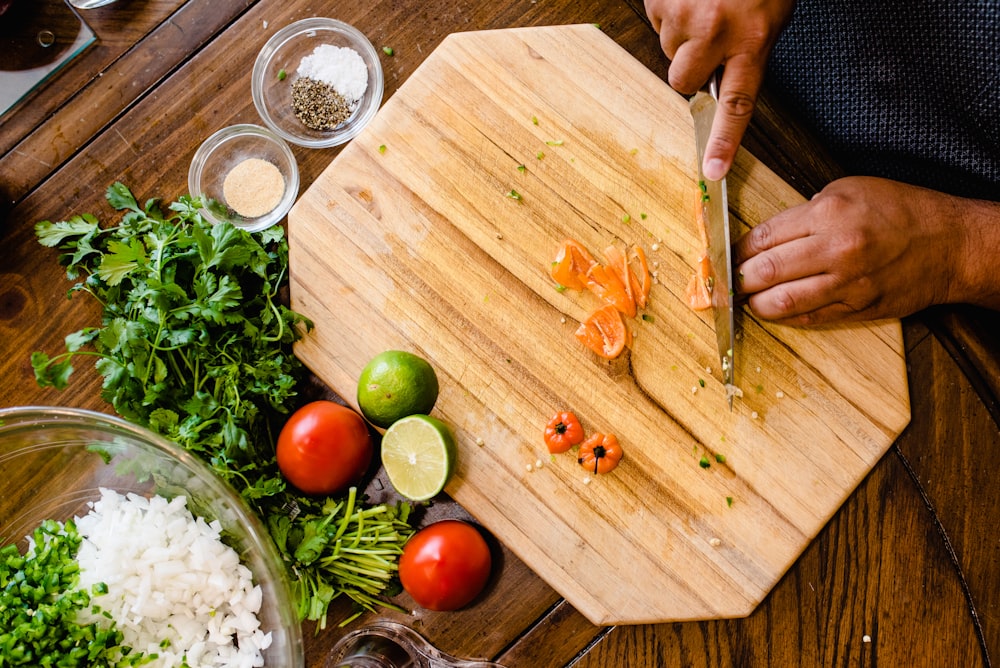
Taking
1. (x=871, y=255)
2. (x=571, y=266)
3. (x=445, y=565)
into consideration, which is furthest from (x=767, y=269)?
(x=445, y=565)

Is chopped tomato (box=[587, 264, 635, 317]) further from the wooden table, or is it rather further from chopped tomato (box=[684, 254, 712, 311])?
the wooden table

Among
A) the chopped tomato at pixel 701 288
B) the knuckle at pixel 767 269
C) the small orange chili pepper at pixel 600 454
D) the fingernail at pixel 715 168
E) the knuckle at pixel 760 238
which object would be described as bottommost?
the small orange chili pepper at pixel 600 454

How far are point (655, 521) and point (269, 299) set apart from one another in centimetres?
113

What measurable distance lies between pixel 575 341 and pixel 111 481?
1164 millimetres

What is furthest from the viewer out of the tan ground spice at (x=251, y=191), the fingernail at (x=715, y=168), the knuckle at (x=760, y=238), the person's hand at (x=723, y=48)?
the tan ground spice at (x=251, y=191)

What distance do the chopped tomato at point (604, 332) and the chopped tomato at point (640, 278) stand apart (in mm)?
71

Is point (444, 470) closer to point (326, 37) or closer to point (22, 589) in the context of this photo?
point (22, 589)

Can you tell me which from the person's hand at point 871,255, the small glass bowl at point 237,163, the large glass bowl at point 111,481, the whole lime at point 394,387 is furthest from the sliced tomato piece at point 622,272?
the large glass bowl at point 111,481

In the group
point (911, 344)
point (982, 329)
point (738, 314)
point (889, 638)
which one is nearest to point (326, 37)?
point (738, 314)

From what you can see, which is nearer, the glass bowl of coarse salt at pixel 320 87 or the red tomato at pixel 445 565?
the red tomato at pixel 445 565

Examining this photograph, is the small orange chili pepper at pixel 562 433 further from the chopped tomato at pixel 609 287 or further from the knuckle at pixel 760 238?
the knuckle at pixel 760 238

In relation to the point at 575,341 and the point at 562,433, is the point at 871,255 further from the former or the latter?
the point at 562,433

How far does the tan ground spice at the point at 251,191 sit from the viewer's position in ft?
6.57

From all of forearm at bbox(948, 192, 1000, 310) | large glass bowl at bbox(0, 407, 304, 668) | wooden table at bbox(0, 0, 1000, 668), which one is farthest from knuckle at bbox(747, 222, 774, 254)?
large glass bowl at bbox(0, 407, 304, 668)
